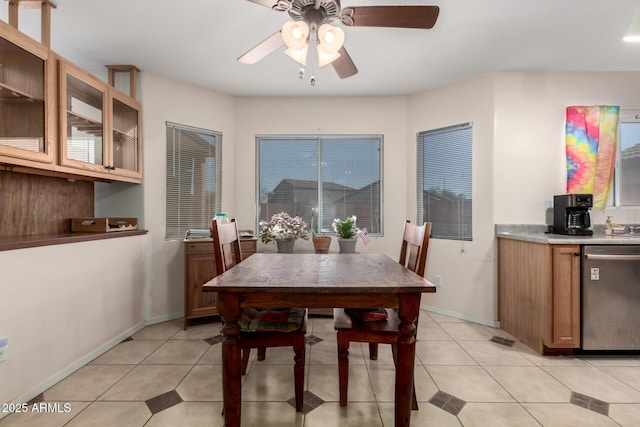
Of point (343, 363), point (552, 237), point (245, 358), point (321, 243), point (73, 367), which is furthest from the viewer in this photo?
point (321, 243)

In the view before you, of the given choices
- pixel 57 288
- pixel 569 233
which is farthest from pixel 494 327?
pixel 57 288

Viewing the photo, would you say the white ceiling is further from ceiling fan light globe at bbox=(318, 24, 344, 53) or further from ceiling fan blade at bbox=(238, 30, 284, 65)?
ceiling fan light globe at bbox=(318, 24, 344, 53)

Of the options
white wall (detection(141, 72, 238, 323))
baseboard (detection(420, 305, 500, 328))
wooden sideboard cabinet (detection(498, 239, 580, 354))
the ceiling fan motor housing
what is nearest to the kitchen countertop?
wooden sideboard cabinet (detection(498, 239, 580, 354))

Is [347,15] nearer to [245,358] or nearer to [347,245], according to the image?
[347,245]

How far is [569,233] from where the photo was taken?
2.44 m

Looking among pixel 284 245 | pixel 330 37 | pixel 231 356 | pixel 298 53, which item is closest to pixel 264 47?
pixel 298 53

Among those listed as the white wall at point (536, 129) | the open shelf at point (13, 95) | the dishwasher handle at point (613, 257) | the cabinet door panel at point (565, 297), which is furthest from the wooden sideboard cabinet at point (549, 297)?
the open shelf at point (13, 95)

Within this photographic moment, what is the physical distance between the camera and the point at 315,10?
150 centimetres

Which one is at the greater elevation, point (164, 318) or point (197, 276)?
point (197, 276)

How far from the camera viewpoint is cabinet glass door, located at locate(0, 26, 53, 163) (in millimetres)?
1627

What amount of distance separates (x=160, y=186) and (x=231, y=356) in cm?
224

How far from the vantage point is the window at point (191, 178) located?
2947 mm

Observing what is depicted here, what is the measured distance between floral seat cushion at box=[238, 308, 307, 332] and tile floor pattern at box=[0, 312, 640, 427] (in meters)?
0.50

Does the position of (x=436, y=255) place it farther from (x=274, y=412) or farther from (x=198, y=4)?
(x=198, y=4)
